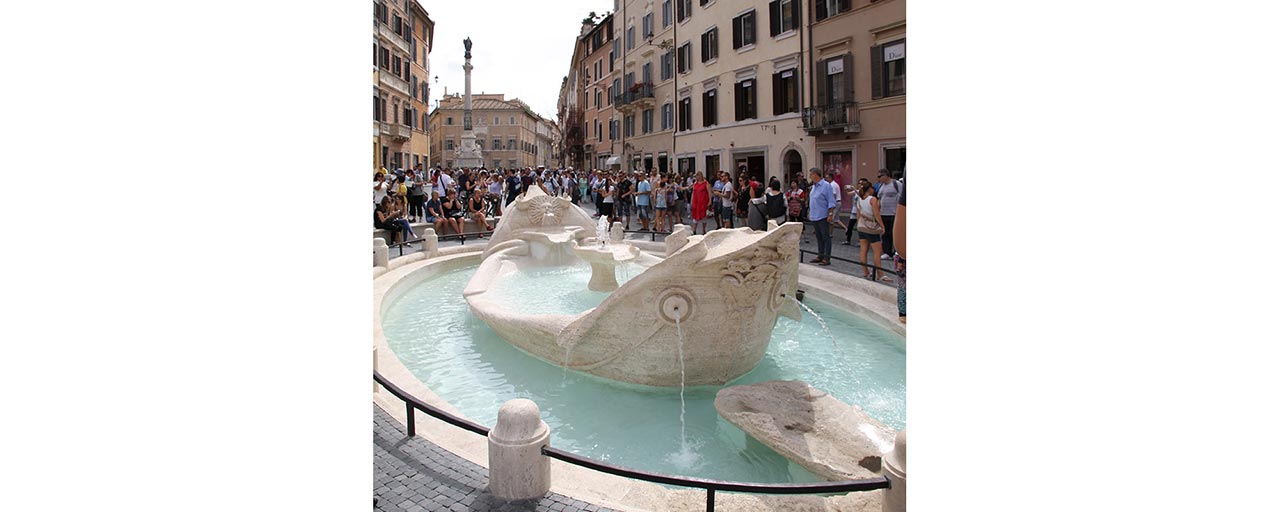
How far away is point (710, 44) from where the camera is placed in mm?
22641

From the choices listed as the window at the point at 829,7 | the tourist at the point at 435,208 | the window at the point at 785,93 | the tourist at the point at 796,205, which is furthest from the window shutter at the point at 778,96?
the tourist at the point at 435,208

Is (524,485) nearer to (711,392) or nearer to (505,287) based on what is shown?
(711,392)

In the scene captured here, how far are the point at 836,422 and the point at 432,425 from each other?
2.29 m

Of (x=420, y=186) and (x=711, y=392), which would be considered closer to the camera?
(x=711, y=392)

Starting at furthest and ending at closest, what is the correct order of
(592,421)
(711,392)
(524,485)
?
(711,392) → (592,421) → (524,485)

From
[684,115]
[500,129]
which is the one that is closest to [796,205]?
[684,115]

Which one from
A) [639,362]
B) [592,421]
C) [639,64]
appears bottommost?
[592,421]

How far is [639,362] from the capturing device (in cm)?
460

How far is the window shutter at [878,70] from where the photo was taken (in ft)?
50.1

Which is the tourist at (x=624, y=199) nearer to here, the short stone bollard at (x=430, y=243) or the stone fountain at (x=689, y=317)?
the short stone bollard at (x=430, y=243)

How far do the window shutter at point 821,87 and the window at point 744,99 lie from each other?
3233mm

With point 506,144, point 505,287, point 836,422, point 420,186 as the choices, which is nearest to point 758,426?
point 836,422

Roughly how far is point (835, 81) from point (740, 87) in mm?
4544

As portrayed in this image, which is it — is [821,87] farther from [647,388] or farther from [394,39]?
[647,388]
